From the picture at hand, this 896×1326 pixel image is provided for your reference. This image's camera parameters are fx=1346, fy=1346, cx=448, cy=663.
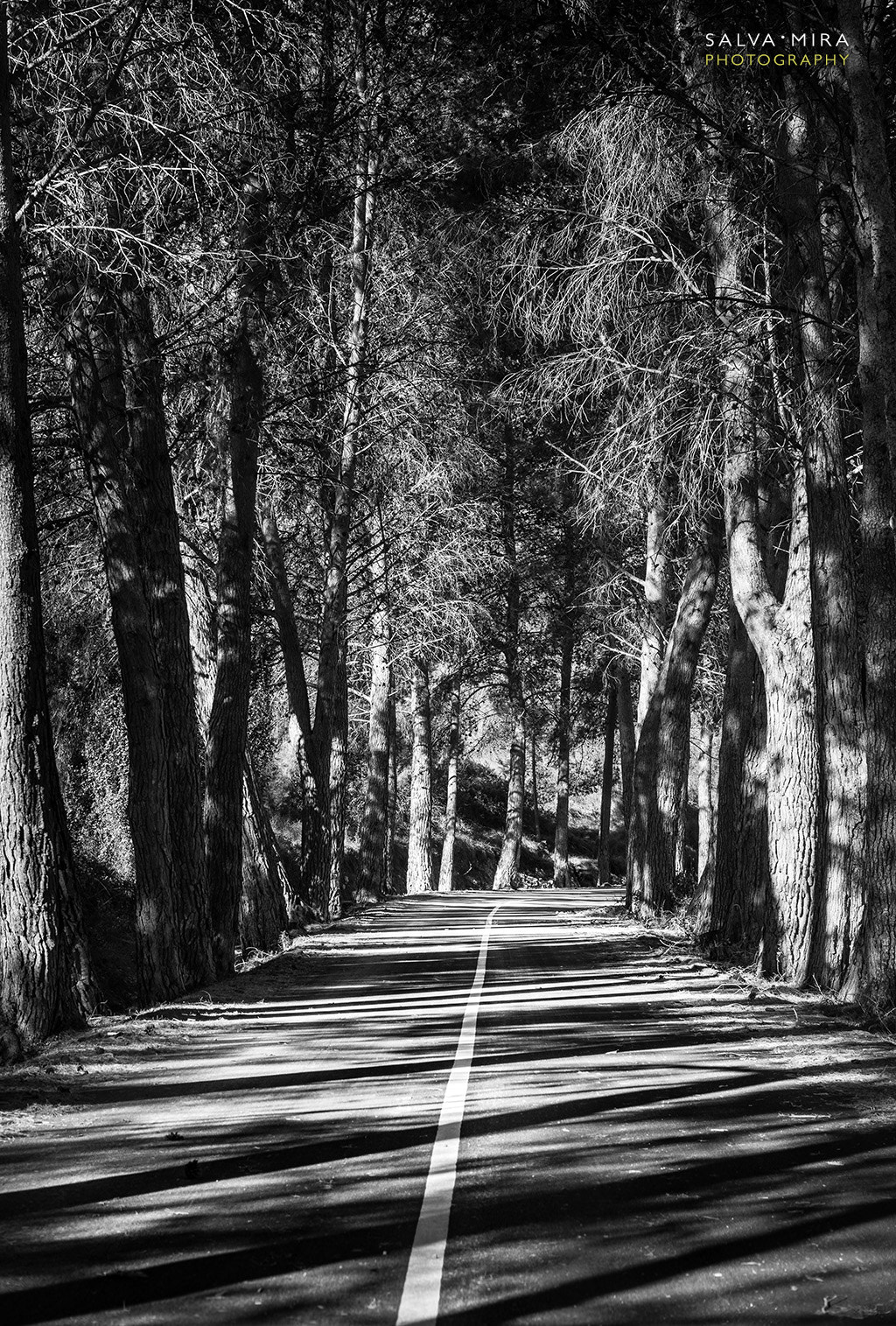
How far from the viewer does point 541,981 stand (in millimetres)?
15086

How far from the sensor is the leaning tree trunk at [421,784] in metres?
38.0

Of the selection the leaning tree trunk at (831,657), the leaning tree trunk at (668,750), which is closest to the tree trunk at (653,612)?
the leaning tree trunk at (668,750)

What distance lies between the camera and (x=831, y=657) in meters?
12.8

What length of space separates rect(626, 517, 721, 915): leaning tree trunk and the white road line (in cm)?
1339

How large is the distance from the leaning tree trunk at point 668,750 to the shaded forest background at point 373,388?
0.07 m

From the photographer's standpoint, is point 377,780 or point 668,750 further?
point 377,780

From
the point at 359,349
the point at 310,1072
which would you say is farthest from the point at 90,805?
the point at 310,1072

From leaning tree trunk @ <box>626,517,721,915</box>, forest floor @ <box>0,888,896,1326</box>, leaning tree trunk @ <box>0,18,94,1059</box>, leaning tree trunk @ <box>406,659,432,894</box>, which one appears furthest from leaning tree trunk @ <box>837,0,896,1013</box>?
leaning tree trunk @ <box>406,659,432,894</box>

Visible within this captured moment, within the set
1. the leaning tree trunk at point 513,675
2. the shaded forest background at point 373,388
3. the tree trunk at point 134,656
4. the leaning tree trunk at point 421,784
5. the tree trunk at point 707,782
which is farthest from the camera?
the tree trunk at point 707,782

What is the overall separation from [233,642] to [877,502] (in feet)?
27.6

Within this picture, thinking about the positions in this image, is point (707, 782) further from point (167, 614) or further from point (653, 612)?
point (167, 614)

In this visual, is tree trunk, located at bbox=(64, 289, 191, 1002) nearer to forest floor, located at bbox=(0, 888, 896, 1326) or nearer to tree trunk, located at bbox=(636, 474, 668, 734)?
forest floor, located at bbox=(0, 888, 896, 1326)

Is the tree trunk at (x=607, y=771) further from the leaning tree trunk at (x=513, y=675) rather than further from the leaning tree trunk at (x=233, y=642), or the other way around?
the leaning tree trunk at (x=233, y=642)

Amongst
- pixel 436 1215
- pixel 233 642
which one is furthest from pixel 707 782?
pixel 436 1215
